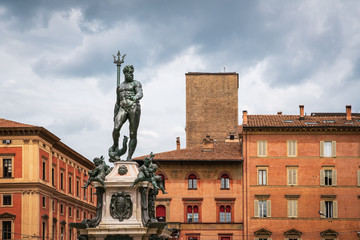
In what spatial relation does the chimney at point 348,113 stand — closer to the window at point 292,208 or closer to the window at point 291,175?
the window at point 291,175

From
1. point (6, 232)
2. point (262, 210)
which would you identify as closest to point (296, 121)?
point (262, 210)

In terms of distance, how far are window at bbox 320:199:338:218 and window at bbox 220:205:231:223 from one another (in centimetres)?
877

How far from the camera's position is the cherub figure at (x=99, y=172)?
20.0 meters

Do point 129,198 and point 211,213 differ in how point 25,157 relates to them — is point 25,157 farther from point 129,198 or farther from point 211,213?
point 129,198

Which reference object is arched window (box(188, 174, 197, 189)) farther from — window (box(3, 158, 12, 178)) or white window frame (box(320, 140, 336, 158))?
window (box(3, 158, 12, 178))

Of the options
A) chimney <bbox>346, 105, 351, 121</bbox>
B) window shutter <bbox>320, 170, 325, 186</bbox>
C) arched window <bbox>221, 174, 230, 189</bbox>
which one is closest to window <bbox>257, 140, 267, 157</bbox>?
arched window <bbox>221, 174, 230, 189</bbox>

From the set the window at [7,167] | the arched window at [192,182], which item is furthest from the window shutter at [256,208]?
the window at [7,167]

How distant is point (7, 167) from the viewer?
66.3 metres

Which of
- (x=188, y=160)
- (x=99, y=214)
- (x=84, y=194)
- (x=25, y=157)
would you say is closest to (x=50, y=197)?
(x=25, y=157)

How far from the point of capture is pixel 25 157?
66.1 metres

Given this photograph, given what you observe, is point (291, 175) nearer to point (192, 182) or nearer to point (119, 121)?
point (192, 182)

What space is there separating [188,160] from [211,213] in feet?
18.3

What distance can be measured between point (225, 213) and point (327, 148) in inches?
463

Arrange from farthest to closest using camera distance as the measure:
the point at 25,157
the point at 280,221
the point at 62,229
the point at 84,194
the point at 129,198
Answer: the point at 84,194
the point at 62,229
the point at 280,221
the point at 25,157
the point at 129,198
